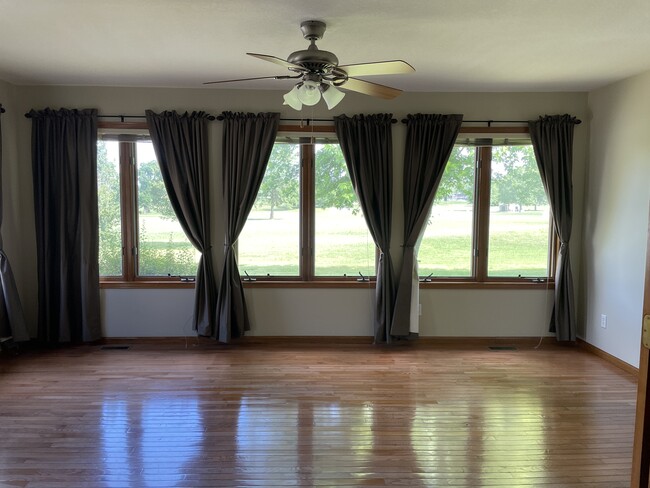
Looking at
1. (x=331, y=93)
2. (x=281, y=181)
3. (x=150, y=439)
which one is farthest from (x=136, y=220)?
(x=331, y=93)

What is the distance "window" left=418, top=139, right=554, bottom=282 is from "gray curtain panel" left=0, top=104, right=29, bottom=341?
3.89 meters

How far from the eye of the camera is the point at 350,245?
465cm

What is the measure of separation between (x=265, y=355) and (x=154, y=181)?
81.0 inches

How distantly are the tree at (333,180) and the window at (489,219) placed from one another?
2.89ft

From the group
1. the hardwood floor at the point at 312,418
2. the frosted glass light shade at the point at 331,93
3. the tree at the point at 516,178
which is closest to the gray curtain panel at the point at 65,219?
the hardwood floor at the point at 312,418

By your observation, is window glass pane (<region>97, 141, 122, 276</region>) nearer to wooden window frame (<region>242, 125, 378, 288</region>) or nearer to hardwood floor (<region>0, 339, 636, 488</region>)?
hardwood floor (<region>0, 339, 636, 488</region>)

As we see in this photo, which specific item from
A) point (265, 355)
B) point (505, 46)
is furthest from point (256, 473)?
point (505, 46)

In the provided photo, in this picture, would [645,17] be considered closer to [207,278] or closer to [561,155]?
[561,155]

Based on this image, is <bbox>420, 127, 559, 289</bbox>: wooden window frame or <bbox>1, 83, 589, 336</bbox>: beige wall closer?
<bbox>1, 83, 589, 336</bbox>: beige wall

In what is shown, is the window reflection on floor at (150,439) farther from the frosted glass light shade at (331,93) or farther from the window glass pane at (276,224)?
the frosted glass light shade at (331,93)

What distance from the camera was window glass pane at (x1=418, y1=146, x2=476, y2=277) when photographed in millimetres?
4570

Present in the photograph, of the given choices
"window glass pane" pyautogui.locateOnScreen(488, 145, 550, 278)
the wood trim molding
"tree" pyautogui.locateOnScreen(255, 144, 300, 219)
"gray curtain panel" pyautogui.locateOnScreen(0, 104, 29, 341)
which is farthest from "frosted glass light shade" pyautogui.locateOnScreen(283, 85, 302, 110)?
the wood trim molding

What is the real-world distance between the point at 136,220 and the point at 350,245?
219 cm

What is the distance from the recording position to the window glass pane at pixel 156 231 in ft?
14.7
